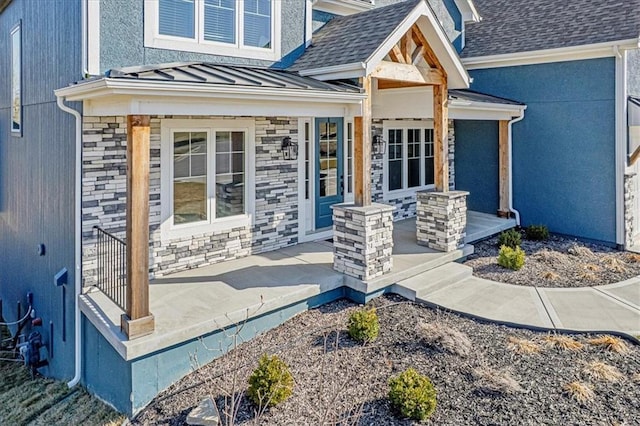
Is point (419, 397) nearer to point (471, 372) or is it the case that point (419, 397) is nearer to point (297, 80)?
point (471, 372)

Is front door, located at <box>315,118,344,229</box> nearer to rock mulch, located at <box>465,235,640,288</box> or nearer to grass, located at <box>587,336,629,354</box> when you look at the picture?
rock mulch, located at <box>465,235,640,288</box>

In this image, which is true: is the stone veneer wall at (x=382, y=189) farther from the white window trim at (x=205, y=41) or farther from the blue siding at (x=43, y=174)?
the blue siding at (x=43, y=174)

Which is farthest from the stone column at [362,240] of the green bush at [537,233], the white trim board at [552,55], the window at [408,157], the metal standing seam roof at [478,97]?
the white trim board at [552,55]

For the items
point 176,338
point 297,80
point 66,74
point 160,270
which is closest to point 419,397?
Result: point 176,338

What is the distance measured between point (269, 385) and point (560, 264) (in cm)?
698

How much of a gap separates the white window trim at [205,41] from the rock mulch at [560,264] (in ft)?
18.5

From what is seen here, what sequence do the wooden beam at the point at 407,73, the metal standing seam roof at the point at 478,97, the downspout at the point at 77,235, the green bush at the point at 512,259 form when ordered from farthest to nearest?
1. the metal standing seam roof at the point at 478,97
2. the green bush at the point at 512,259
3. the wooden beam at the point at 407,73
4. the downspout at the point at 77,235

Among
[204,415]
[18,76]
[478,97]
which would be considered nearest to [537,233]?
[478,97]

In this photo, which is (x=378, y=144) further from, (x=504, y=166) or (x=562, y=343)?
(x=562, y=343)

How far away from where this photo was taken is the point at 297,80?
8133 mm

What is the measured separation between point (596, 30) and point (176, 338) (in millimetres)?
11307

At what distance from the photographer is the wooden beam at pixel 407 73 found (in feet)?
27.0

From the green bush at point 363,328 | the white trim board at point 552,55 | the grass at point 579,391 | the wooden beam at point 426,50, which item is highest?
the white trim board at point 552,55

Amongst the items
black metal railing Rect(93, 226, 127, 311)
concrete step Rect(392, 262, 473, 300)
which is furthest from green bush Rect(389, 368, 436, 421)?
black metal railing Rect(93, 226, 127, 311)
